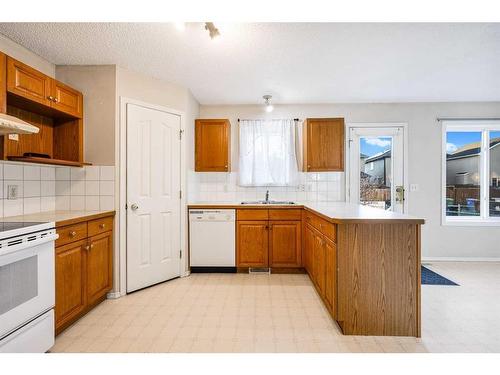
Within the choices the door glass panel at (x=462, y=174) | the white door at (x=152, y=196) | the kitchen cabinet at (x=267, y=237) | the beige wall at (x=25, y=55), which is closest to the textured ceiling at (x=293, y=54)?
the beige wall at (x=25, y=55)

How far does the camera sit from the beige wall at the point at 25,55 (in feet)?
7.38

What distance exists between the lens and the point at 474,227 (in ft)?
13.0

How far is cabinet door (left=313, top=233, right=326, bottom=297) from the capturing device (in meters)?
2.40

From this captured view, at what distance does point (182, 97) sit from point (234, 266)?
7.21ft

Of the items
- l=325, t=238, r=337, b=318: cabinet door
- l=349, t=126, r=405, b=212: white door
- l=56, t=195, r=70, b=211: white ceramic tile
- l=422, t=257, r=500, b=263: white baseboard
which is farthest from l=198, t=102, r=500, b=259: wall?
l=56, t=195, r=70, b=211: white ceramic tile

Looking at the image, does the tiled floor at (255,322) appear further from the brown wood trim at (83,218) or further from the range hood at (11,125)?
the range hood at (11,125)

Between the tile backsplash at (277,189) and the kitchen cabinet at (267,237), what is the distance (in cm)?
71

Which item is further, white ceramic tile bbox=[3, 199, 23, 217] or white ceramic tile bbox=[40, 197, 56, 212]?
white ceramic tile bbox=[40, 197, 56, 212]

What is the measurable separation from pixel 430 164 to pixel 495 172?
0.95 metres

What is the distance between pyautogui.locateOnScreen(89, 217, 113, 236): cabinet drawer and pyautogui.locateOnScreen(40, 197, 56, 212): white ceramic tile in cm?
61

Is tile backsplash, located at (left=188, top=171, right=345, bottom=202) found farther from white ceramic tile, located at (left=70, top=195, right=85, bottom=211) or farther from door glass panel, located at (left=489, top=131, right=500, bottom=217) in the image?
door glass panel, located at (left=489, top=131, right=500, bottom=217)

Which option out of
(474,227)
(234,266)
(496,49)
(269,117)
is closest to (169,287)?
(234,266)

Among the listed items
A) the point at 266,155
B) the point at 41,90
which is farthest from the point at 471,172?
the point at 41,90

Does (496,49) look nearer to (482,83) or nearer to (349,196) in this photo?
(482,83)
